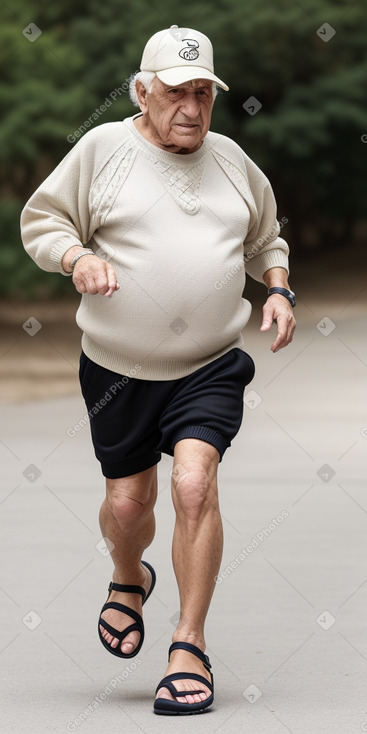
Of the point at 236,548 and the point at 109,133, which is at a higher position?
the point at 109,133

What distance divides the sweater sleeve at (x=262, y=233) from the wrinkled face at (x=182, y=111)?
346 millimetres

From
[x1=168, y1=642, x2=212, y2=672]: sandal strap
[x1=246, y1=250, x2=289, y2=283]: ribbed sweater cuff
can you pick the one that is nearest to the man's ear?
[x1=246, y1=250, x2=289, y2=283]: ribbed sweater cuff

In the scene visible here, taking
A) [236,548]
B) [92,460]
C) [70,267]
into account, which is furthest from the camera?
[92,460]

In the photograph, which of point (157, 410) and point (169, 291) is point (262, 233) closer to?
point (169, 291)

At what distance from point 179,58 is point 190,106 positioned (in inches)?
5.6

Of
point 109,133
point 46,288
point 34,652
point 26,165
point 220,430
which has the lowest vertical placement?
point 46,288

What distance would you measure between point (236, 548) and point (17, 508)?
1470 millimetres

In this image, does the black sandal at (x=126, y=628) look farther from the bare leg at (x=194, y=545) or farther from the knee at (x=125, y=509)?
the bare leg at (x=194, y=545)

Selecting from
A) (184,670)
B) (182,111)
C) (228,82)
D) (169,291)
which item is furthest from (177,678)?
(228,82)

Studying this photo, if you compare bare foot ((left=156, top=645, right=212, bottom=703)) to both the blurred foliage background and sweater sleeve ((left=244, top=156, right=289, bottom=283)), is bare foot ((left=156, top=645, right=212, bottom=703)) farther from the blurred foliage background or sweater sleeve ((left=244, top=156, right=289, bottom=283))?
the blurred foliage background

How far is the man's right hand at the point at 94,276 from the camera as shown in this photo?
152 inches

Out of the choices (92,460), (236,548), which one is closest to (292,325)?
(236,548)

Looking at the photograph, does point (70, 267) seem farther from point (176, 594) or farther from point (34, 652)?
point (176, 594)

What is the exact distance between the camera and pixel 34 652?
4684 millimetres
